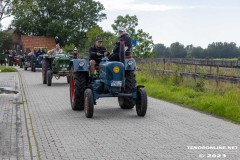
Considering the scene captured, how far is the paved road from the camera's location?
8266 millimetres

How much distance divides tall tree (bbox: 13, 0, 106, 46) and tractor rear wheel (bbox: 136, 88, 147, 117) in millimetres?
72222

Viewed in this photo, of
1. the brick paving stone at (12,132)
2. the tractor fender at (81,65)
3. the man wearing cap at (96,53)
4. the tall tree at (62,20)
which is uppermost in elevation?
Result: the tall tree at (62,20)

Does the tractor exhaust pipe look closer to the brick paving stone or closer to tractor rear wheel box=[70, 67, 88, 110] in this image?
tractor rear wheel box=[70, 67, 88, 110]

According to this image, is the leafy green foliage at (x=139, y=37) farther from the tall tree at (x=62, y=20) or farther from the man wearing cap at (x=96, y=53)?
the man wearing cap at (x=96, y=53)

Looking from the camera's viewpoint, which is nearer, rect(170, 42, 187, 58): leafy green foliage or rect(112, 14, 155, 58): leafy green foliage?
rect(170, 42, 187, 58): leafy green foliage

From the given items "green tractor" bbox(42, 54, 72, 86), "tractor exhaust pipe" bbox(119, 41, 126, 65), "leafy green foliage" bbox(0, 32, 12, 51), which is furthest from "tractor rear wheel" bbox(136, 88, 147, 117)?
"leafy green foliage" bbox(0, 32, 12, 51)

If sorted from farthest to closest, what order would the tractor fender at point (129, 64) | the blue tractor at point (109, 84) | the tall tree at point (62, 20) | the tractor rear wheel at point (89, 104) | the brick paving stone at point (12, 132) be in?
the tall tree at point (62, 20)
the tractor fender at point (129, 64)
the blue tractor at point (109, 84)
the tractor rear wheel at point (89, 104)
the brick paving stone at point (12, 132)

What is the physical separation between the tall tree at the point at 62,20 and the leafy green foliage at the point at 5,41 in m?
2.43

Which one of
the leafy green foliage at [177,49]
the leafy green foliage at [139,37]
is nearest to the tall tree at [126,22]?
the leafy green foliage at [139,37]

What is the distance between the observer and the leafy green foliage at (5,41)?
286 feet

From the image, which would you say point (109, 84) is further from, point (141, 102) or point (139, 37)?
point (139, 37)

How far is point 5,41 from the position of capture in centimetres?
8800

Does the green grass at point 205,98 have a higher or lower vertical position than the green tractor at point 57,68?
lower

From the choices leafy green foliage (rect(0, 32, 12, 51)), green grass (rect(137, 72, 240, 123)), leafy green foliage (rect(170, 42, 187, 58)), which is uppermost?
leafy green foliage (rect(0, 32, 12, 51))
